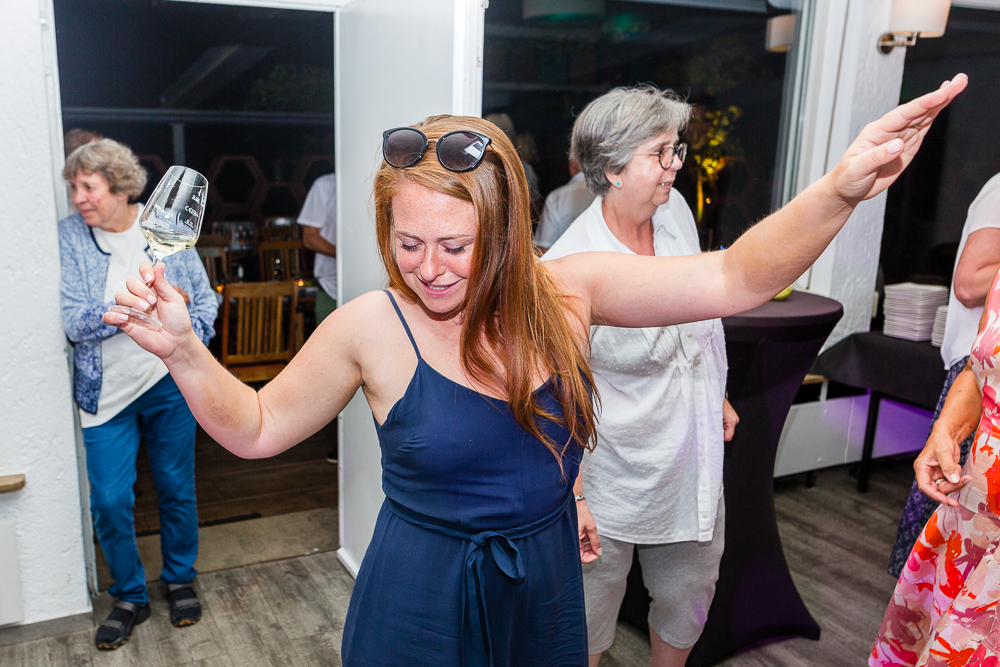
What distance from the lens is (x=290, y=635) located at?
2.58m

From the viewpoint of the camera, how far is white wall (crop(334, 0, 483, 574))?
6.78ft

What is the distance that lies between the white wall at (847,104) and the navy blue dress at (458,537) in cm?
309

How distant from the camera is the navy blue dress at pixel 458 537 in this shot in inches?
44.6

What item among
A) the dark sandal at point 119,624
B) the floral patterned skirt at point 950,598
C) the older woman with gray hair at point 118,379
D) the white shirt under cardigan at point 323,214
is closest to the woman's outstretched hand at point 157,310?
the floral patterned skirt at point 950,598

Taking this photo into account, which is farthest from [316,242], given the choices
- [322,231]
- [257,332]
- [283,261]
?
[283,261]

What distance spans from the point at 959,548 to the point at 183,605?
2.29m

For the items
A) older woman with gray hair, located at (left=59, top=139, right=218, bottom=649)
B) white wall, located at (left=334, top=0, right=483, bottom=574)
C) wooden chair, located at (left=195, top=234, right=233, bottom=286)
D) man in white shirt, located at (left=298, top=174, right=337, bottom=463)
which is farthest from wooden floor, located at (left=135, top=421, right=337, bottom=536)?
wooden chair, located at (left=195, top=234, right=233, bottom=286)

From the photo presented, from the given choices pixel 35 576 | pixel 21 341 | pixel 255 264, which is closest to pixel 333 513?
pixel 35 576

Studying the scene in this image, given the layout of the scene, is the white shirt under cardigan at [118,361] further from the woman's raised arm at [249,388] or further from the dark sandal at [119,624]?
the woman's raised arm at [249,388]

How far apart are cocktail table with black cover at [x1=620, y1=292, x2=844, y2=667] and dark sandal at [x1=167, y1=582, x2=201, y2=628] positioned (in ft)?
4.65

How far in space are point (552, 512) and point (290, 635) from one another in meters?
1.71

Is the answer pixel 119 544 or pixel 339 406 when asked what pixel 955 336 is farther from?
pixel 119 544

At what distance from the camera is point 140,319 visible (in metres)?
0.98

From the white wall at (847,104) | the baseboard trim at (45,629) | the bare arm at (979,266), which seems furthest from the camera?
the white wall at (847,104)
